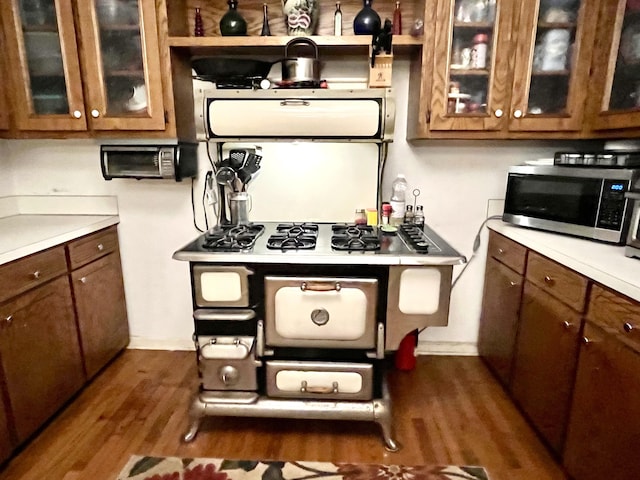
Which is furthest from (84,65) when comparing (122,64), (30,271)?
(30,271)

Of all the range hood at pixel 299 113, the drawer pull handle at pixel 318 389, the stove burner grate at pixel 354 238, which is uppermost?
the range hood at pixel 299 113

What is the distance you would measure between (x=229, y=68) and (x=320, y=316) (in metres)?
1.21

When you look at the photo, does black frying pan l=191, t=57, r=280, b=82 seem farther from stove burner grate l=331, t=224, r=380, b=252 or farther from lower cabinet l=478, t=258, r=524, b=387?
lower cabinet l=478, t=258, r=524, b=387

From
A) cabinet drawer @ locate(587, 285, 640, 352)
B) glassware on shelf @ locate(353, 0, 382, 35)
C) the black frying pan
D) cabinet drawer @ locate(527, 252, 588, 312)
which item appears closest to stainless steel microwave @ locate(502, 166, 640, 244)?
cabinet drawer @ locate(527, 252, 588, 312)

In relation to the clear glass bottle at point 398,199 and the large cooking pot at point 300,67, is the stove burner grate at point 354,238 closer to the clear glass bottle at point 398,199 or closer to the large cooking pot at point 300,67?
the clear glass bottle at point 398,199

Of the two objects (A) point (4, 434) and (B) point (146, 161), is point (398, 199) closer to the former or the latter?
(B) point (146, 161)

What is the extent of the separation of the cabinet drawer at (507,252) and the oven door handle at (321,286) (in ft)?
2.96

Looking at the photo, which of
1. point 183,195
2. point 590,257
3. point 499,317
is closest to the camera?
point 590,257

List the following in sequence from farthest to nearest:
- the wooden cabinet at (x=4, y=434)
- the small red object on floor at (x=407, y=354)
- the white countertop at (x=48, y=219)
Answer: the small red object on floor at (x=407, y=354), the white countertop at (x=48, y=219), the wooden cabinet at (x=4, y=434)

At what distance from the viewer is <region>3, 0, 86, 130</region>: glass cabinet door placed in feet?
6.21

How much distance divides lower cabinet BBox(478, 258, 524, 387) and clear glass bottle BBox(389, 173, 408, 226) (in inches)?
22.5

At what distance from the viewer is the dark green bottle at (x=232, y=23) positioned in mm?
1938

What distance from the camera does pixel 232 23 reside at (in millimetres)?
1936

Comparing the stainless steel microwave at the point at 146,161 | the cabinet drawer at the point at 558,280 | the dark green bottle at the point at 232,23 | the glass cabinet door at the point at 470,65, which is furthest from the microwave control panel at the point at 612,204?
the stainless steel microwave at the point at 146,161
